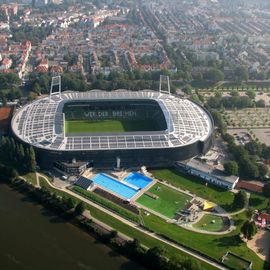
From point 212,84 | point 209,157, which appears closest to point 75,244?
point 209,157

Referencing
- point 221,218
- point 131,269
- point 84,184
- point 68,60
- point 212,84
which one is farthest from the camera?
point 68,60

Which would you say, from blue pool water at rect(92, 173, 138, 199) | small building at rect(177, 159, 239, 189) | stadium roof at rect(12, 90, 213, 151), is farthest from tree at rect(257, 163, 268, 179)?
blue pool water at rect(92, 173, 138, 199)

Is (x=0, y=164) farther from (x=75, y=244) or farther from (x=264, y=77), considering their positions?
(x=264, y=77)

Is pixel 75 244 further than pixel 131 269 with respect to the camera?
Yes

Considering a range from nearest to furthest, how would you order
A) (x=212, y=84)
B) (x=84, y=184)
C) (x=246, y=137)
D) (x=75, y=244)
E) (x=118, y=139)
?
(x=75, y=244), (x=84, y=184), (x=118, y=139), (x=246, y=137), (x=212, y=84)

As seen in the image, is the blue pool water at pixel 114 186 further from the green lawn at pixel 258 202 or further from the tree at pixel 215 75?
the tree at pixel 215 75

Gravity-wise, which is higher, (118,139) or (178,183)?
(118,139)

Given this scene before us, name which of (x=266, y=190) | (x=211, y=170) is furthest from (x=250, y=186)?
(x=211, y=170)

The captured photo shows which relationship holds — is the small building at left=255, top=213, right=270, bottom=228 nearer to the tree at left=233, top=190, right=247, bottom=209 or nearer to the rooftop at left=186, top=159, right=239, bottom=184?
the tree at left=233, top=190, right=247, bottom=209
